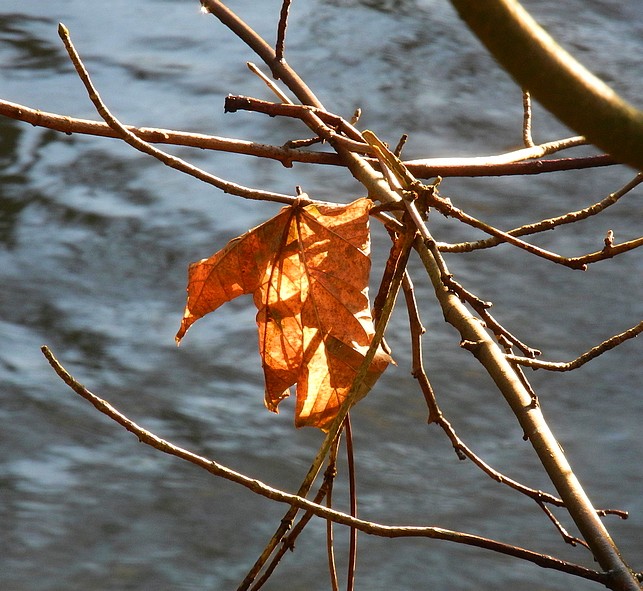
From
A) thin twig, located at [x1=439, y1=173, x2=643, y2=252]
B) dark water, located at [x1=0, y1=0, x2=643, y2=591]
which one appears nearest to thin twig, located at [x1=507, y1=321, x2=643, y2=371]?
thin twig, located at [x1=439, y1=173, x2=643, y2=252]

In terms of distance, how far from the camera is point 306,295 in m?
0.53

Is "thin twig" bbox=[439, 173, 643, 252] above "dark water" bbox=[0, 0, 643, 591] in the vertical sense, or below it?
above

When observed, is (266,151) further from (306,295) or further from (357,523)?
(357,523)

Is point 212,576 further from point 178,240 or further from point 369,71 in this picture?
point 369,71

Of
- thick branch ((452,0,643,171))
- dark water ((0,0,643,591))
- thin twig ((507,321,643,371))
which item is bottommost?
dark water ((0,0,643,591))

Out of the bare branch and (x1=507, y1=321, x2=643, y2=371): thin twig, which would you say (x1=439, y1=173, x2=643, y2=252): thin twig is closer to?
(x1=507, y1=321, x2=643, y2=371): thin twig

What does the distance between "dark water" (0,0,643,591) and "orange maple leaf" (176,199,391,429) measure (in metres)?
1.72

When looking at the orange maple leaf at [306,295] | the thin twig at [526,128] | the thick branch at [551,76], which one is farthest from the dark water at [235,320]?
the thick branch at [551,76]

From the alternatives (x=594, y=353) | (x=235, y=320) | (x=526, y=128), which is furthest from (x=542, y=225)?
(x=235, y=320)

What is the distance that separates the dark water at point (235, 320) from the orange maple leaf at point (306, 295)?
5.64 feet

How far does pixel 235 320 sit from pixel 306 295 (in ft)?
7.75

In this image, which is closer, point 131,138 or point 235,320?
point 131,138

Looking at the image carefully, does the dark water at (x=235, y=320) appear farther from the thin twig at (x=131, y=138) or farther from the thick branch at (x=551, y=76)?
the thick branch at (x=551, y=76)

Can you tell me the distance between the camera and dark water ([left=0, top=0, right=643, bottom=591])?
224cm
